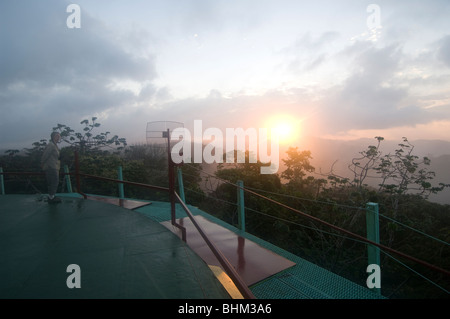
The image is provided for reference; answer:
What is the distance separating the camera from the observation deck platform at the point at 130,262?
1903mm

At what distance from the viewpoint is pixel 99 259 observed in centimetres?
235

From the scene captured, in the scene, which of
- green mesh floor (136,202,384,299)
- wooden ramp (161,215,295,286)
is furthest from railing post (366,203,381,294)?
wooden ramp (161,215,295,286)

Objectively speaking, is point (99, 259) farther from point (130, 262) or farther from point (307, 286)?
point (307, 286)

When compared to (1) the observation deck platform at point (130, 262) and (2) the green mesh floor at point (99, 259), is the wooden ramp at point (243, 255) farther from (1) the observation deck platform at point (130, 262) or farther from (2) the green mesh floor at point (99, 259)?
(2) the green mesh floor at point (99, 259)

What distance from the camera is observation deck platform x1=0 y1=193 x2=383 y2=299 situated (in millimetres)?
1903

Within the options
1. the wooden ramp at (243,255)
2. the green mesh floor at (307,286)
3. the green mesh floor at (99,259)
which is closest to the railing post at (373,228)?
the green mesh floor at (307,286)

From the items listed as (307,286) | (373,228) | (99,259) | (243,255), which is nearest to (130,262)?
(99,259)

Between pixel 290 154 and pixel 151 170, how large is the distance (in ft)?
24.6

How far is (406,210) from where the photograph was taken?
7461 mm

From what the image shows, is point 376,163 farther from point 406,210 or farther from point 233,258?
point 233,258

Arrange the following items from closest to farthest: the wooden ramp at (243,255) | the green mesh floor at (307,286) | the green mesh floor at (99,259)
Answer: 1. the green mesh floor at (99,259)
2. the green mesh floor at (307,286)
3. the wooden ramp at (243,255)

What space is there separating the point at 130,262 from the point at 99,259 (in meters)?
0.36
